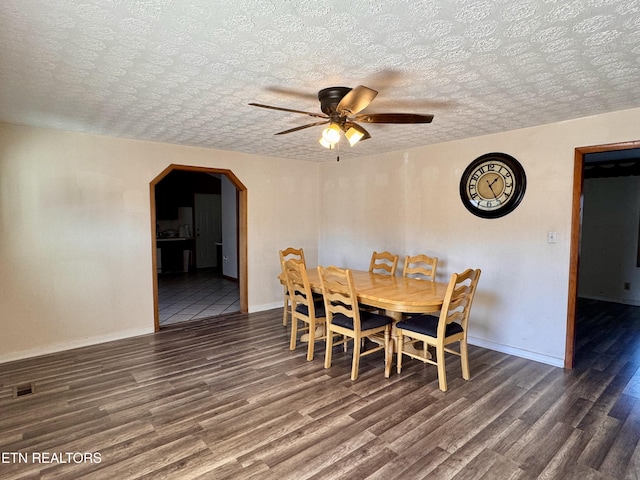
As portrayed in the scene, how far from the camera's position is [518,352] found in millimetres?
3564

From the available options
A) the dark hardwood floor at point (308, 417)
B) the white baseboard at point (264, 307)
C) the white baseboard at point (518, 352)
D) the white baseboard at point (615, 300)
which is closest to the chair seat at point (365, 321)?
the dark hardwood floor at point (308, 417)

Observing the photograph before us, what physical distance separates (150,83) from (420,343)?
3331mm

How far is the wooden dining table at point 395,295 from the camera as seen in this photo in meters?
2.74

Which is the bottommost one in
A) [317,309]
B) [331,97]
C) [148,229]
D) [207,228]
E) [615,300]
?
[615,300]

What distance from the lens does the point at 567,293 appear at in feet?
10.6

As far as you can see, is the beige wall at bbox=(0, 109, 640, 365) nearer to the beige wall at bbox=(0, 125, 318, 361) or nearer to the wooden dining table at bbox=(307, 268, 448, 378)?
the beige wall at bbox=(0, 125, 318, 361)

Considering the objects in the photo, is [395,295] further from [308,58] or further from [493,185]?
[308,58]

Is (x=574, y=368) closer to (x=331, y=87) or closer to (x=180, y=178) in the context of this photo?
(x=331, y=87)

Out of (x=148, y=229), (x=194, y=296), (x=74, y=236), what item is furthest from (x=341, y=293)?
(x=194, y=296)

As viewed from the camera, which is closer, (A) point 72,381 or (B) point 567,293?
(A) point 72,381

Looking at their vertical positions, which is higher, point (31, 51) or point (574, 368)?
point (31, 51)

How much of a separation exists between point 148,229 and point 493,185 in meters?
4.02

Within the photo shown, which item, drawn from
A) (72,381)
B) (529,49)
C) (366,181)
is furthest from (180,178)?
(529,49)

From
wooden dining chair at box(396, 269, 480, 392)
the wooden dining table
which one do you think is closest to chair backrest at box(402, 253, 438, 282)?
the wooden dining table
